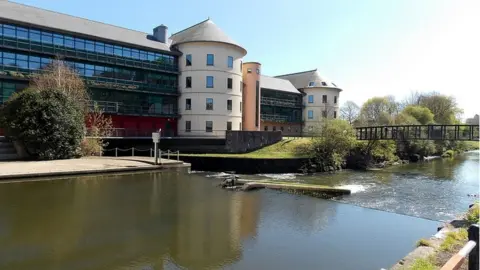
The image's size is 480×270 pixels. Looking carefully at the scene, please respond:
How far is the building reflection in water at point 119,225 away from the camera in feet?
24.6

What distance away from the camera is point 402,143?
45.0m

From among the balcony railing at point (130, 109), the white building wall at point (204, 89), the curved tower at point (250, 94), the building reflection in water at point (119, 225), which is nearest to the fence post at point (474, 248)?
the building reflection in water at point (119, 225)

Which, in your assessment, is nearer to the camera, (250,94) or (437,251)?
(437,251)

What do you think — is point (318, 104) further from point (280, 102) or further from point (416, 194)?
point (416, 194)

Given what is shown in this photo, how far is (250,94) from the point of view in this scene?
4334 centimetres

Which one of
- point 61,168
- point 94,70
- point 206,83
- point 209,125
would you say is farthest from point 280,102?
point 61,168

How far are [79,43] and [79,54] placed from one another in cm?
119

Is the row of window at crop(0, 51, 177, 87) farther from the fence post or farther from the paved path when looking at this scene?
the fence post

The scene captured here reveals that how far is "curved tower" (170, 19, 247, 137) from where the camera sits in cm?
3856

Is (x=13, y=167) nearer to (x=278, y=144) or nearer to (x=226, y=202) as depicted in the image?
(x=226, y=202)

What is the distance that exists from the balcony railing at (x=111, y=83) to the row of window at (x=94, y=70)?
393 millimetres

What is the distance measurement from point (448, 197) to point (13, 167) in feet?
75.8

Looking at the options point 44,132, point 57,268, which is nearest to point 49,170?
point 44,132

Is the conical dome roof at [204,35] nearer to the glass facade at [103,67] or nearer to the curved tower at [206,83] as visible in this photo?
the curved tower at [206,83]
